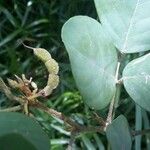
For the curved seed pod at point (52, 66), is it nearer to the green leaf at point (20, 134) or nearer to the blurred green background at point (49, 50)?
the green leaf at point (20, 134)

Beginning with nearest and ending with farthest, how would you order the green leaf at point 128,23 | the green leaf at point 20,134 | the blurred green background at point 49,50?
the green leaf at point 20,134
the green leaf at point 128,23
the blurred green background at point 49,50

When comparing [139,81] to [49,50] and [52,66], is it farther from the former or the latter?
[49,50]

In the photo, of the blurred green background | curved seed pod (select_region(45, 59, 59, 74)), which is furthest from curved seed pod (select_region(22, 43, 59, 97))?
the blurred green background

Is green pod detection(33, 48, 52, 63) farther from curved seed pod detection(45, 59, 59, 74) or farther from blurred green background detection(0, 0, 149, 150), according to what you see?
blurred green background detection(0, 0, 149, 150)

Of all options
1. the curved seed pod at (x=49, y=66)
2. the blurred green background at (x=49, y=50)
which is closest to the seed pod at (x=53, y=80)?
the curved seed pod at (x=49, y=66)

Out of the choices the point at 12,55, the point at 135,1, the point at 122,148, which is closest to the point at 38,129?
the point at 122,148

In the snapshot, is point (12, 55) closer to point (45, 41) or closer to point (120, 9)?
point (45, 41)
